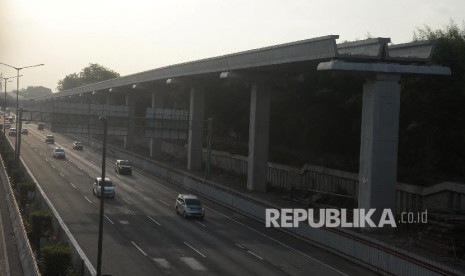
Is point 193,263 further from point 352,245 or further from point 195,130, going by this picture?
point 195,130

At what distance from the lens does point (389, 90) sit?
119 ft

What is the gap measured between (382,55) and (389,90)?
2111 mm

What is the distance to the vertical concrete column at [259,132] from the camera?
53.4m

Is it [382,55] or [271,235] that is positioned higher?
[382,55]

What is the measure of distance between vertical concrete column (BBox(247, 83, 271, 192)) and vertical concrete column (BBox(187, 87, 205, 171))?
15.9 metres

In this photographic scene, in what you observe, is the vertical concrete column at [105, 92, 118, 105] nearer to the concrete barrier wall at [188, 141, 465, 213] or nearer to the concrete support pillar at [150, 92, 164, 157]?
the concrete support pillar at [150, 92, 164, 157]

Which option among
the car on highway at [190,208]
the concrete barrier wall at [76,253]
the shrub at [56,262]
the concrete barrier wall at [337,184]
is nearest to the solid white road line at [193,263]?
the concrete barrier wall at [76,253]

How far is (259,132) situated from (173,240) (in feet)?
66.5

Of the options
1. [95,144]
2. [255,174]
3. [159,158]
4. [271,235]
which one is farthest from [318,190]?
[95,144]

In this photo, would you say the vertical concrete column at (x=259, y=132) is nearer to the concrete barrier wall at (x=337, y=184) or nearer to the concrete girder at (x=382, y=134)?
the concrete barrier wall at (x=337, y=184)

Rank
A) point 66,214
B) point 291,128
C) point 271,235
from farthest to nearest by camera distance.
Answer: point 291,128 < point 66,214 < point 271,235

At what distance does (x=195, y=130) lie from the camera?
69188mm

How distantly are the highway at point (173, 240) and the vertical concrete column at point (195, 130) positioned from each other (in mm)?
11251

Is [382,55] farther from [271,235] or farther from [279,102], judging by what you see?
[279,102]
